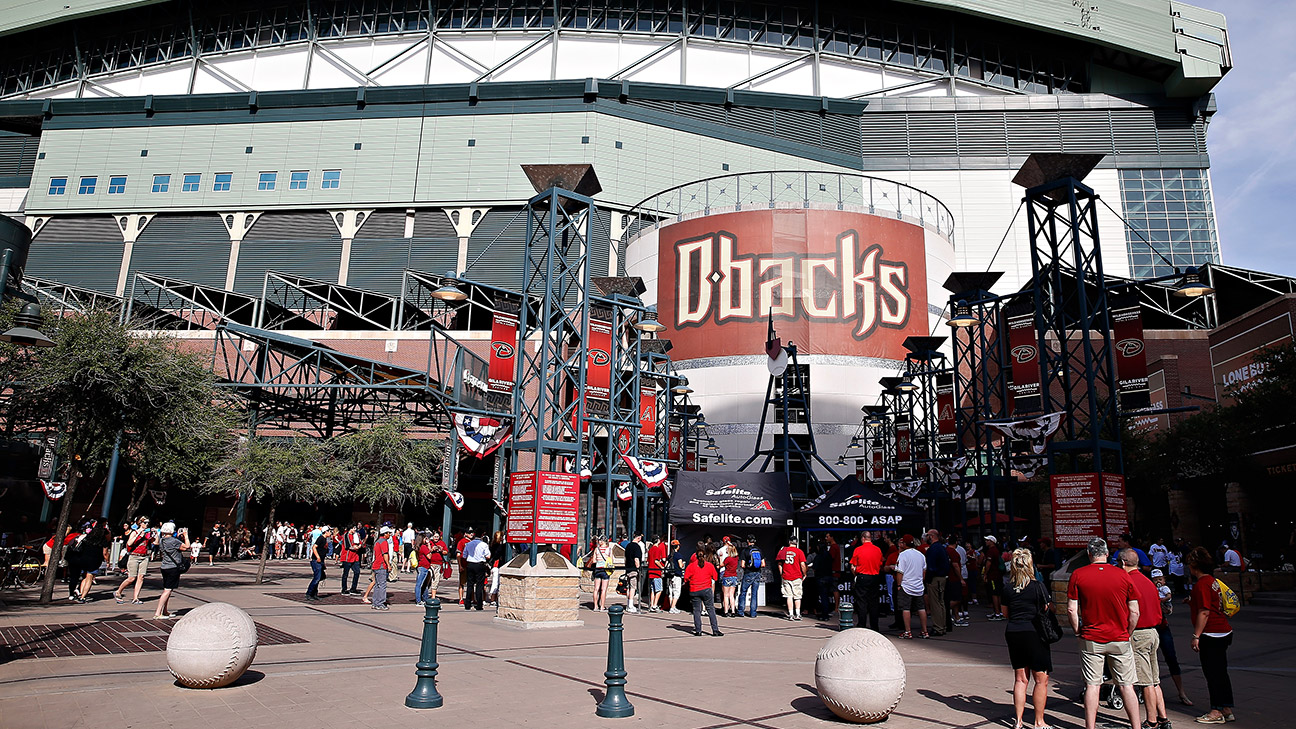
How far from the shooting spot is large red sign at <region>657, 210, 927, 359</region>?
47438 mm

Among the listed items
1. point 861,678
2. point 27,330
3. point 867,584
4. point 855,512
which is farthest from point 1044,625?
point 27,330

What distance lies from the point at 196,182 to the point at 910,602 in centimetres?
6318

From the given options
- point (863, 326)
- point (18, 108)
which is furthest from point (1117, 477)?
point (18, 108)

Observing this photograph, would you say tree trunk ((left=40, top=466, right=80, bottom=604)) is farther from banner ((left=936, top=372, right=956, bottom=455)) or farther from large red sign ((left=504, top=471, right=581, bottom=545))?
banner ((left=936, top=372, right=956, bottom=455))

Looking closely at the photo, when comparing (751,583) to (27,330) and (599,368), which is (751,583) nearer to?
(599,368)

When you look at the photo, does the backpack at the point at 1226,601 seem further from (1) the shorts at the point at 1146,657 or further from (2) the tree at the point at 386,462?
(2) the tree at the point at 386,462

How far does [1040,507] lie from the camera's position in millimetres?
45125

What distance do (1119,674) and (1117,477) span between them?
951 cm

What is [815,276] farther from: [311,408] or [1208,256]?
[1208,256]

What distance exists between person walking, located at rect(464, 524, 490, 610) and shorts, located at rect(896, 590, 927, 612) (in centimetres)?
900

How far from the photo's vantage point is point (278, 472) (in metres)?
29.6

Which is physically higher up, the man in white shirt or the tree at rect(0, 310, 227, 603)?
the tree at rect(0, 310, 227, 603)

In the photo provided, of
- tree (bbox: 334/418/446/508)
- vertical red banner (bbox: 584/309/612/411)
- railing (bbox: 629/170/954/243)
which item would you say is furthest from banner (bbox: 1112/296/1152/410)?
railing (bbox: 629/170/954/243)

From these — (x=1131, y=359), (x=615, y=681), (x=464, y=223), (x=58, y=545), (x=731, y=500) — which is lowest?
(x=615, y=681)
